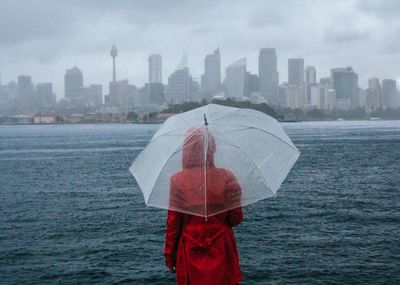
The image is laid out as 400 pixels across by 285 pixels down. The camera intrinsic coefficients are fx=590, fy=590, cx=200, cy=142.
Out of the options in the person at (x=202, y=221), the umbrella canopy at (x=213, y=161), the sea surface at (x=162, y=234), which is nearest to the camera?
the person at (x=202, y=221)

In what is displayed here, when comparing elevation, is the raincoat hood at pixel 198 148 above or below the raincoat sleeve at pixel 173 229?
above

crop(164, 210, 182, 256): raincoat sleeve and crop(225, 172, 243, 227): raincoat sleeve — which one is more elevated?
crop(225, 172, 243, 227): raincoat sleeve

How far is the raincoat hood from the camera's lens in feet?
18.1

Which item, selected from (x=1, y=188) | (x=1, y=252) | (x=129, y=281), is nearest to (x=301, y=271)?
(x=129, y=281)

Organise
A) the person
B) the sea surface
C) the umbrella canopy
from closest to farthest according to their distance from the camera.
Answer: the person < the umbrella canopy < the sea surface

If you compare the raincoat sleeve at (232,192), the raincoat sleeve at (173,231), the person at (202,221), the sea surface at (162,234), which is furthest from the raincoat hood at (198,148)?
the sea surface at (162,234)

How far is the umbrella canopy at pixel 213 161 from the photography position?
547cm

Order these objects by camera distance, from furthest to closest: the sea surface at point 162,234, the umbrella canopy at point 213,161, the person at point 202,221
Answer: the sea surface at point 162,234, the umbrella canopy at point 213,161, the person at point 202,221

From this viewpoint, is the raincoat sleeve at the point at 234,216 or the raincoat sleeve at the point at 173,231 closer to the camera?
the raincoat sleeve at the point at 173,231

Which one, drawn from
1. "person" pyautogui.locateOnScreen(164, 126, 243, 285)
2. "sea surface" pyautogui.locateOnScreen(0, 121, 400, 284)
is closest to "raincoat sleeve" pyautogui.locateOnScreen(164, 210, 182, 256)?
"person" pyautogui.locateOnScreen(164, 126, 243, 285)

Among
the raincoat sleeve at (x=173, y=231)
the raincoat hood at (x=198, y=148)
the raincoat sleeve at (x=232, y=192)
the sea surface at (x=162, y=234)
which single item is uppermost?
the raincoat hood at (x=198, y=148)

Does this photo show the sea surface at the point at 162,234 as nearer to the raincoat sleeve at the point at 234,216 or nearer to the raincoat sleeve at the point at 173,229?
the raincoat sleeve at the point at 234,216

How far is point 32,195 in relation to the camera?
3195 cm

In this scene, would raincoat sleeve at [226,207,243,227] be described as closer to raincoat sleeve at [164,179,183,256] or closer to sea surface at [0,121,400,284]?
raincoat sleeve at [164,179,183,256]
